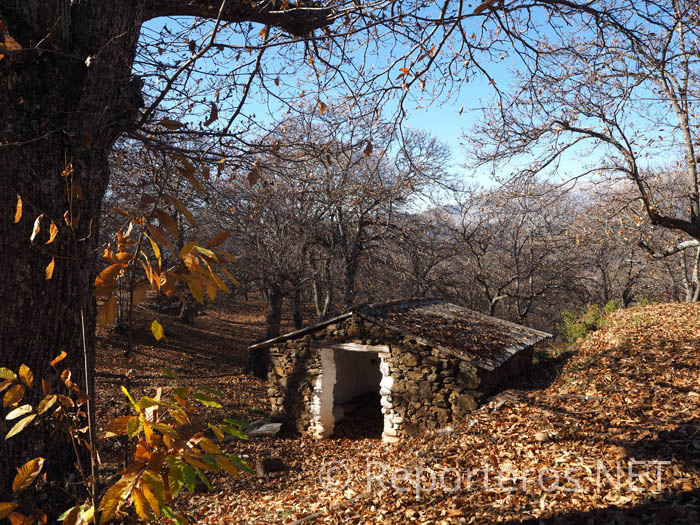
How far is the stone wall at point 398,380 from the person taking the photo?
7.84 m

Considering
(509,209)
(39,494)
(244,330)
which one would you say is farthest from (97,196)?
(244,330)

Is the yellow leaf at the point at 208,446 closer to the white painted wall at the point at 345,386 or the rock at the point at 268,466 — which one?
the rock at the point at 268,466

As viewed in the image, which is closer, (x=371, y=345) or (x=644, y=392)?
(x=644, y=392)

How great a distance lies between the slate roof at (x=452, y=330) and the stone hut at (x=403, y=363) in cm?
2

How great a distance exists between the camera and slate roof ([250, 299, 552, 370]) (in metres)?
8.00

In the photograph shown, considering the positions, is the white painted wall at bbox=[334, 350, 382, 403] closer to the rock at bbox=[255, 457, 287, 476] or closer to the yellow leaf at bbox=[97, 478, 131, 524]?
the rock at bbox=[255, 457, 287, 476]

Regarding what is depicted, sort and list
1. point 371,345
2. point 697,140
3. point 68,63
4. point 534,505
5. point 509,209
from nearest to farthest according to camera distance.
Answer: point 68,63 → point 534,505 → point 371,345 → point 697,140 → point 509,209

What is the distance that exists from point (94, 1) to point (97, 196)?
1265 mm

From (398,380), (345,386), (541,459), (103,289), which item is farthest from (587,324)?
(103,289)

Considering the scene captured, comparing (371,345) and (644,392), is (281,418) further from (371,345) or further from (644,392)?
(644,392)

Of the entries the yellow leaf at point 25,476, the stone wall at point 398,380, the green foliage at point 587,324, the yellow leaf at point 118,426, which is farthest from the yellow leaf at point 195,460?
the green foliage at point 587,324

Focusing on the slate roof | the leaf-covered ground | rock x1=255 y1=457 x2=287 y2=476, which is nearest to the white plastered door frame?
the leaf-covered ground

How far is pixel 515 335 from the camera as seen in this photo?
388 inches

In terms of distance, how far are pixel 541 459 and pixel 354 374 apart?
22.3ft
